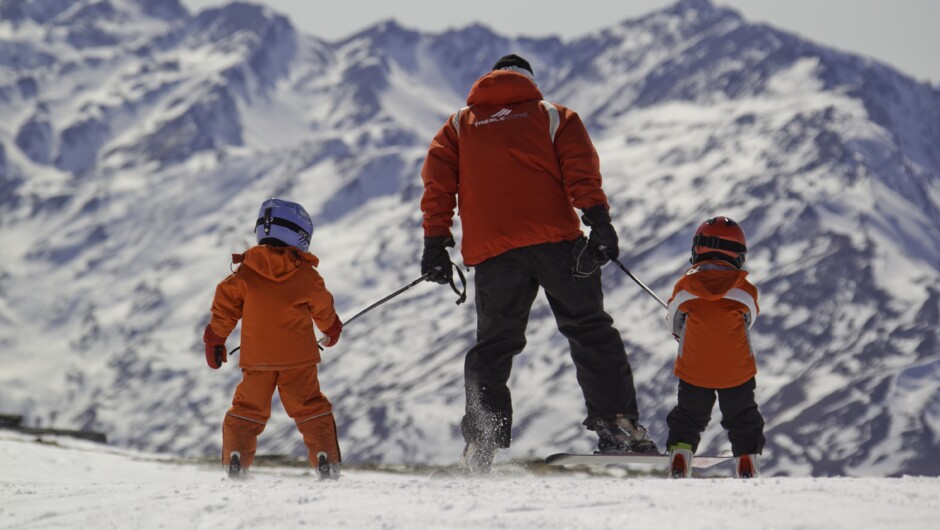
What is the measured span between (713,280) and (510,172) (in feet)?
5.53

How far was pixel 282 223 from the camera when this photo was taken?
8.10m

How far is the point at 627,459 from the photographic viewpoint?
7418mm

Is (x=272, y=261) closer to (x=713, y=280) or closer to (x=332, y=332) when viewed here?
(x=332, y=332)

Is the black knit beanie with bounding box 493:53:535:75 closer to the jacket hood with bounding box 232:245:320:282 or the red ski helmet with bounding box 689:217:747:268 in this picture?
the red ski helmet with bounding box 689:217:747:268

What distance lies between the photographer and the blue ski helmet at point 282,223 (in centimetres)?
806

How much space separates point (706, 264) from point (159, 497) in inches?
173

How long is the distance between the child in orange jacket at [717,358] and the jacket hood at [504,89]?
1.79 m

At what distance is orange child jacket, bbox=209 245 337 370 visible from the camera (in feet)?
25.7

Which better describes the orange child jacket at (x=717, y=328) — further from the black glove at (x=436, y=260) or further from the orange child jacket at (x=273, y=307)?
the orange child jacket at (x=273, y=307)

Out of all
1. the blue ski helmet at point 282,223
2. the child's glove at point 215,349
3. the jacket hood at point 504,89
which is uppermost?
the jacket hood at point 504,89

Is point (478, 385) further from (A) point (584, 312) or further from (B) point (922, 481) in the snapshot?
(B) point (922, 481)

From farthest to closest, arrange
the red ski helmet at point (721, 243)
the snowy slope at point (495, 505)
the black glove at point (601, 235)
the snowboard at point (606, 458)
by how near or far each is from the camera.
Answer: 1. the red ski helmet at point (721, 243)
2. the black glove at point (601, 235)
3. the snowboard at point (606, 458)
4. the snowy slope at point (495, 505)

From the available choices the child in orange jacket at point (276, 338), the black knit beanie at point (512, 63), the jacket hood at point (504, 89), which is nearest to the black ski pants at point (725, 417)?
the jacket hood at point (504, 89)

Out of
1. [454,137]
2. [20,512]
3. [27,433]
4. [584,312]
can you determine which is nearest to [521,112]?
[454,137]
